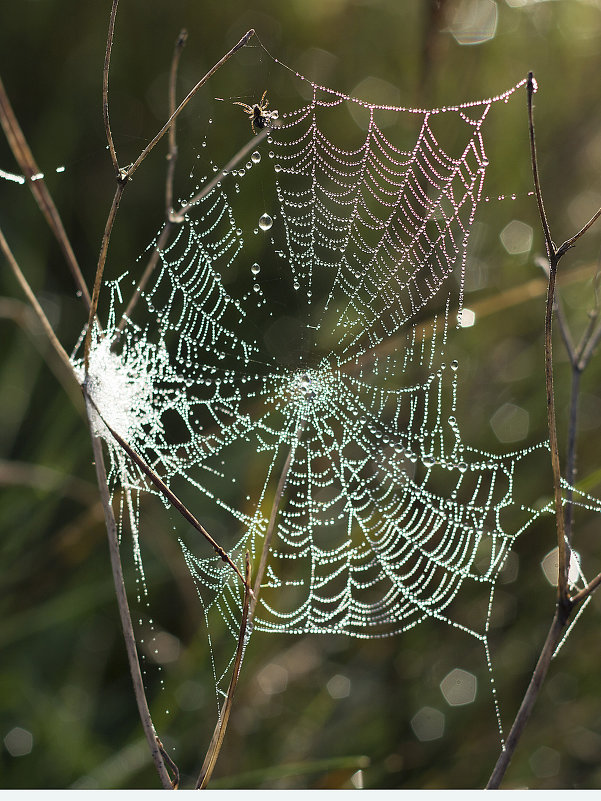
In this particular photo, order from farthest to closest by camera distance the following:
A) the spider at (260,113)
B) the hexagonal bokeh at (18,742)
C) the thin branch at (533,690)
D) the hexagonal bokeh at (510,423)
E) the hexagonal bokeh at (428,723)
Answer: the hexagonal bokeh at (510,423) → the hexagonal bokeh at (428,723) → the hexagonal bokeh at (18,742) → the spider at (260,113) → the thin branch at (533,690)

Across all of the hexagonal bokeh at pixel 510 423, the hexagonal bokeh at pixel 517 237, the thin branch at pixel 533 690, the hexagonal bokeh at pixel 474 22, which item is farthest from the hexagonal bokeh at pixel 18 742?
the hexagonal bokeh at pixel 474 22

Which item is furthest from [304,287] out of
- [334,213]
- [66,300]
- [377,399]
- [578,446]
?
[578,446]

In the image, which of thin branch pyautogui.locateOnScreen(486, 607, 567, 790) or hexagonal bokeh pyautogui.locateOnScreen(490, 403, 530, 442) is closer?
thin branch pyautogui.locateOnScreen(486, 607, 567, 790)

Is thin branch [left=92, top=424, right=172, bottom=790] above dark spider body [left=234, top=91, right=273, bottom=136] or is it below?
below

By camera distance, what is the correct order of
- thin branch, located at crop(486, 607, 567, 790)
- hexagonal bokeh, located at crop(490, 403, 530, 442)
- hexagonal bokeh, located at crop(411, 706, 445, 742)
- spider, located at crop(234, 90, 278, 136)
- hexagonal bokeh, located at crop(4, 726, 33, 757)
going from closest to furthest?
thin branch, located at crop(486, 607, 567, 790) < spider, located at crop(234, 90, 278, 136) < hexagonal bokeh, located at crop(4, 726, 33, 757) < hexagonal bokeh, located at crop(411, 706, 445, 742) < hexagonal bokeh, located at crop(490, 403, 530, 442)

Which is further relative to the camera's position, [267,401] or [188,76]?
[188,76]

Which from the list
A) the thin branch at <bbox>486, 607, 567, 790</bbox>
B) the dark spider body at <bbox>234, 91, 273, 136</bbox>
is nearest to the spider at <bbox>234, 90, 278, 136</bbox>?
the dark spider body at <bbox>234, 91, 273, 136</bbox>

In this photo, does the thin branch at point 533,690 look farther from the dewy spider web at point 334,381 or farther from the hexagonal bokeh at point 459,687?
the hexagonal bokeh at point 459,687

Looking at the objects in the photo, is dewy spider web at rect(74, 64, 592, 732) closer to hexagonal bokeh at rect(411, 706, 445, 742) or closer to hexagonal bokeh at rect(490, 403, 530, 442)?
hexagonal bokeh at rect(490, 403, 530, 442)

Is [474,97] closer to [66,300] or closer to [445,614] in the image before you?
[66,300]
